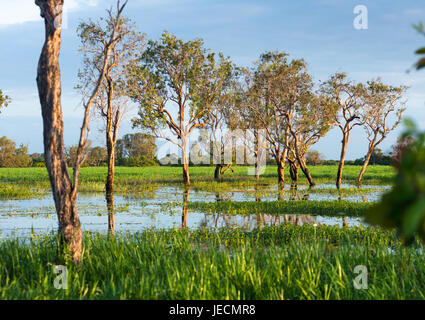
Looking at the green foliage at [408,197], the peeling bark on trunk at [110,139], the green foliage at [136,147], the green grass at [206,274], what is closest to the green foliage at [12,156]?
the green foliage at [136,147]

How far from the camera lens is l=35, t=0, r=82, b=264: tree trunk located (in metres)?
7.57

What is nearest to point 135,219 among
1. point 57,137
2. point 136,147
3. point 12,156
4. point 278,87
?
point 57,137

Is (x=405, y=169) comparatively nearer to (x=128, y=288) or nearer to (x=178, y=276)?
(x=178, y=276)

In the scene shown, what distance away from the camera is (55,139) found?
7.58m

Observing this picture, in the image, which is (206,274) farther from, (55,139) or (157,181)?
(157,181)

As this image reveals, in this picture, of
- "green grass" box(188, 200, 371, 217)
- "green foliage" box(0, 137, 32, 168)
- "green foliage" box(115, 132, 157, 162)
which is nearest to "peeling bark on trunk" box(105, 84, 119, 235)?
"green grass" box(188, 200, 371, 217)

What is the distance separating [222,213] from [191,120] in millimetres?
19550

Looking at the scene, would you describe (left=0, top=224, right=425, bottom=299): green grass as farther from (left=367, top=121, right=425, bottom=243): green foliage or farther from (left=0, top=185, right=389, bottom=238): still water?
(left=0, top=185, right=389, bottom=238): still water

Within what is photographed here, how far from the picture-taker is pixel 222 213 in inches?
734

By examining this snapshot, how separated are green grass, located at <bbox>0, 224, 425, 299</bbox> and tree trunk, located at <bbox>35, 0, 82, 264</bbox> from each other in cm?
49

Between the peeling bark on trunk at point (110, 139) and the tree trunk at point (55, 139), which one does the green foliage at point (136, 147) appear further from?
the tree trunk at point (55, 139)

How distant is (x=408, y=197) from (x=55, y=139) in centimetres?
692

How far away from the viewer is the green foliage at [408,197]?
1.73 meters

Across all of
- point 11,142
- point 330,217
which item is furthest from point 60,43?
point 11,142
